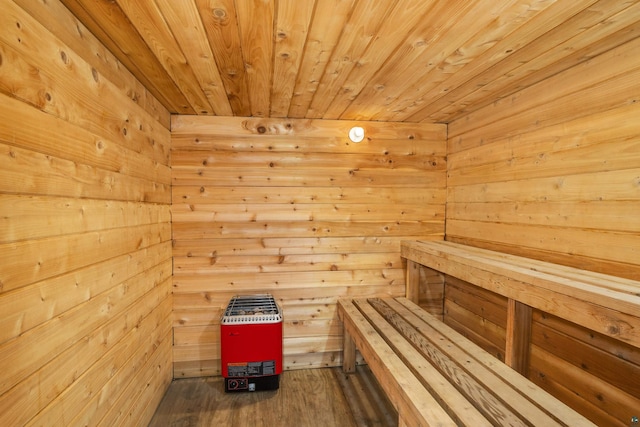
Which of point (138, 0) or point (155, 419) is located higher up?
point (138, 0)

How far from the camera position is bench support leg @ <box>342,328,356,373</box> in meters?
2.77

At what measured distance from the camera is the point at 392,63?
1.66 meters

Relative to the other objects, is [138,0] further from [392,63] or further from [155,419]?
[155,419]

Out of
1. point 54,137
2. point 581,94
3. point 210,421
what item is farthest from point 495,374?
point 54,137

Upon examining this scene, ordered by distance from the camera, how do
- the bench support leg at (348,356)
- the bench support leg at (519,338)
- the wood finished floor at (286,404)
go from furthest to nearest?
the bench support leg at (348,356) < the wood finished floor at (286,404) < the bench support leg at (519,338)

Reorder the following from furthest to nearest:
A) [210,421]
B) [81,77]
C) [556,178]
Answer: [210,421] → [556,178] → [81,77]

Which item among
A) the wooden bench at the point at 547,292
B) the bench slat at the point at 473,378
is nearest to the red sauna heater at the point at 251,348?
the bench slat at the point at 473,378

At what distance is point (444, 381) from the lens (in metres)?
1.50

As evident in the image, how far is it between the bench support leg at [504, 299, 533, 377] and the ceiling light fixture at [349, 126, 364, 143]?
1687mm

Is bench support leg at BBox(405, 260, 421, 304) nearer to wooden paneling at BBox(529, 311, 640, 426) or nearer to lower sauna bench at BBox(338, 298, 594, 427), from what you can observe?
lower sauna bench at BBox(338, 298, 594, 427)

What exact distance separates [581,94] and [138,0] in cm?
209

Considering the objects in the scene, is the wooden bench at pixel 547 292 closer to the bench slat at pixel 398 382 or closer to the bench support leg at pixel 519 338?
the bench support leg at pixel 519 338

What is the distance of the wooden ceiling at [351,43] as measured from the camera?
121 cm

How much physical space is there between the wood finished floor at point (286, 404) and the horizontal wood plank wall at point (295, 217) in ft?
0.68
